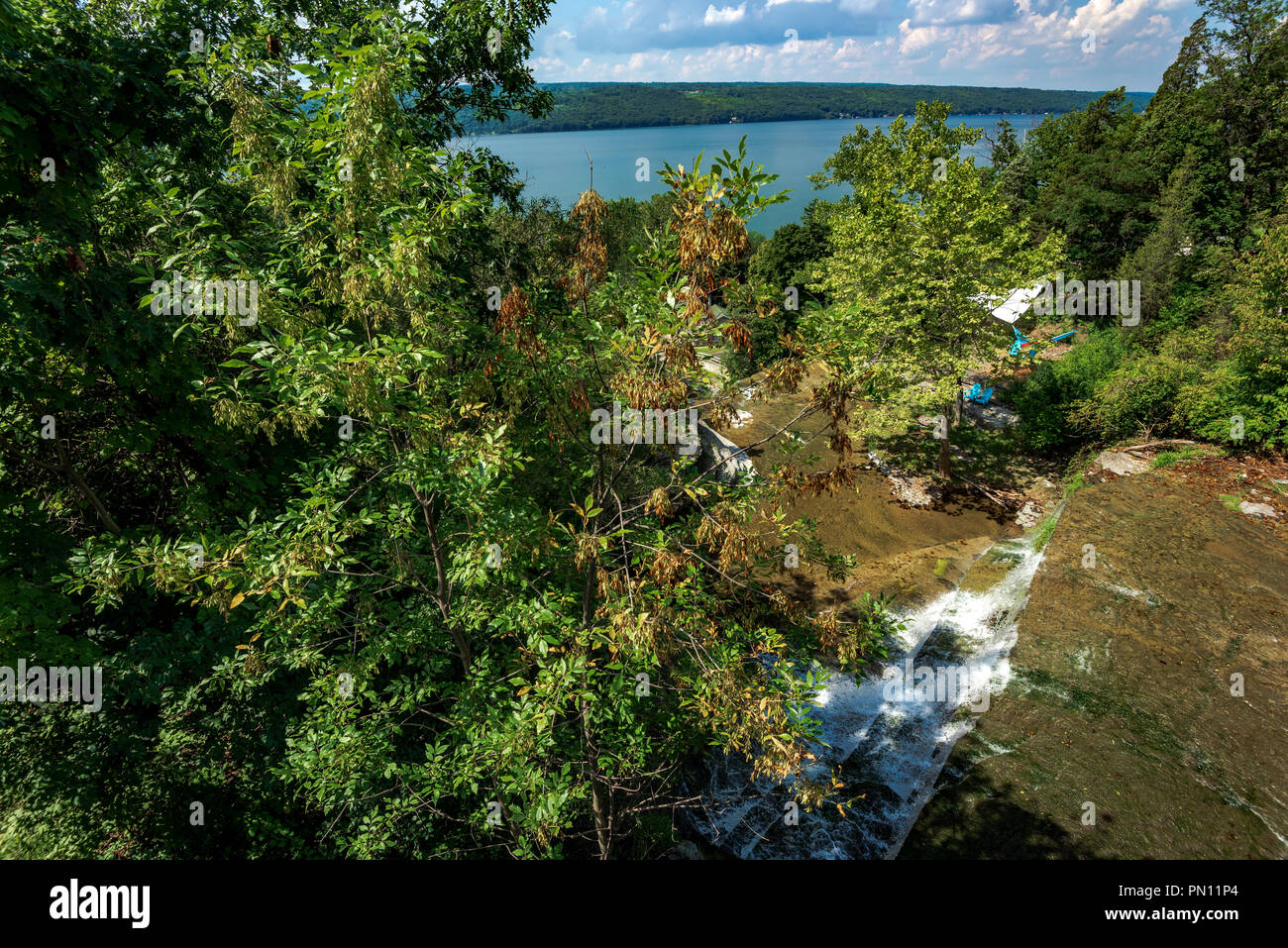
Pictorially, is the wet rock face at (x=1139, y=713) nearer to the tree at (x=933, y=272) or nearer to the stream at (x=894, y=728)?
the stream at (x=894, y=728)

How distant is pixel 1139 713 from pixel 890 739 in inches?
184

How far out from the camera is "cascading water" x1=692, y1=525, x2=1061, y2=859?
10.4 meters

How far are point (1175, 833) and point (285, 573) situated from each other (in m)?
13.0

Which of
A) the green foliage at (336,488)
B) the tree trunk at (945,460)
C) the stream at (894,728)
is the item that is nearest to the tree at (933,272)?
the tree trunk at (945,460)

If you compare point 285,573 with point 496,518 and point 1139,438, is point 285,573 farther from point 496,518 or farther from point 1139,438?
point 1139,438

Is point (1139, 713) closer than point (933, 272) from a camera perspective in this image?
Yes

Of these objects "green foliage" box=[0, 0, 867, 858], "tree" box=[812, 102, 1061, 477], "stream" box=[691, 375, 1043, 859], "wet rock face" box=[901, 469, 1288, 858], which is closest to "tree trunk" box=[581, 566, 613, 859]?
"green foliage" box=[0, 0, 867, 858]

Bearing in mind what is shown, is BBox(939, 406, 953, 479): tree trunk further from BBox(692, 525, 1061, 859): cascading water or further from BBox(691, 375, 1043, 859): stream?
BBox(692, 525, 1061, 859): cascading water

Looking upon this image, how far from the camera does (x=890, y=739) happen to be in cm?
1220

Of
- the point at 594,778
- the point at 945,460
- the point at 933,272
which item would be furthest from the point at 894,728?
the point at 933,272

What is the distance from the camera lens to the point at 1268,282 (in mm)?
17391

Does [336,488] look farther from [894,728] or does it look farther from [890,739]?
[894,728]
